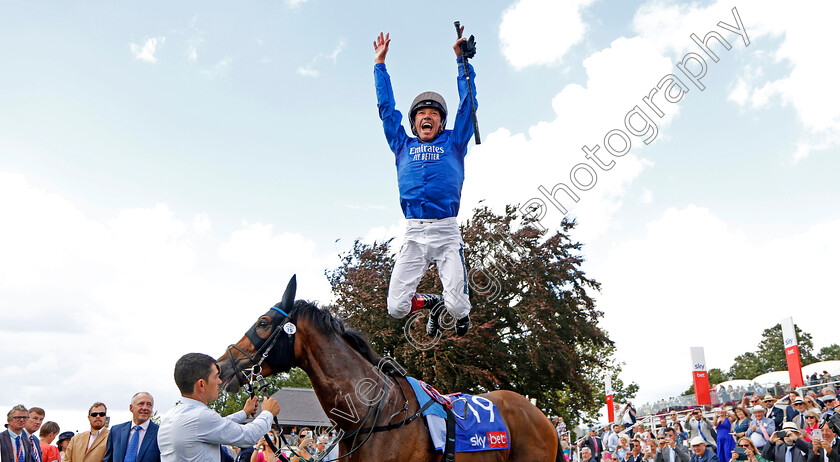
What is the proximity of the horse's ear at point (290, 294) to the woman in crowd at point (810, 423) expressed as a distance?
10.5m

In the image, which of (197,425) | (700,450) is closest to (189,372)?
(197,425)

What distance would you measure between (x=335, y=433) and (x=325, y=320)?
3.23 feet

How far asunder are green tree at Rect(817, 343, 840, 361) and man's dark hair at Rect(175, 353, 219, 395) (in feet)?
280

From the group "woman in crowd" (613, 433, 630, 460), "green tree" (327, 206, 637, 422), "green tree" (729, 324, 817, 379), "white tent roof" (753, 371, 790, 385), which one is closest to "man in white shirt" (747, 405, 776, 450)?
"woman in crowd" (613, 433, 630, 460)

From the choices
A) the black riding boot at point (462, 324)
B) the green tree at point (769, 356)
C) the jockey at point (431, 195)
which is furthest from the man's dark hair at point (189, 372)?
the green tree at point (769, 356)

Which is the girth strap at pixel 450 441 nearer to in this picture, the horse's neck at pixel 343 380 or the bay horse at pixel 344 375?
the bay horse at pixel 344 375

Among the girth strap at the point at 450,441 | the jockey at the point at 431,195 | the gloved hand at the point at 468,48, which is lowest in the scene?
the girth strap at the point at 450,441

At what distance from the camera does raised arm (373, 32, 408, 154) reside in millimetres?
6508

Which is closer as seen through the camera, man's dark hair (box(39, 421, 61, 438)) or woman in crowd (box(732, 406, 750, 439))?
man's dark hair (box(39, 421, 61, 438))

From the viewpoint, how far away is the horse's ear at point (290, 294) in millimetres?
5566

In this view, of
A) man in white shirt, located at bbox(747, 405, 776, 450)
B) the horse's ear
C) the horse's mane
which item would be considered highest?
the horse's ear

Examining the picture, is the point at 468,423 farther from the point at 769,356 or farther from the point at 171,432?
the point at 769,356

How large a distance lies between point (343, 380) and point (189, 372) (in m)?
1.52

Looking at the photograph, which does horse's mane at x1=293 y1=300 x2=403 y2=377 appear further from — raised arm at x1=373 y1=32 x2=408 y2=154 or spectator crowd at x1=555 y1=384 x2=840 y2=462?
spectator crowd at x1=555 y1=384 x2=840 y2=462
